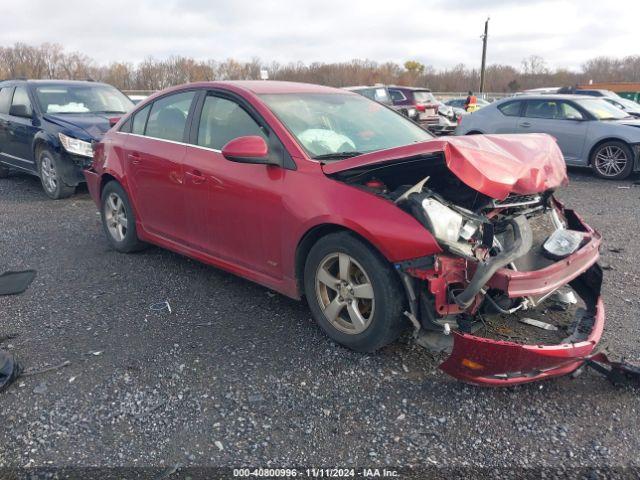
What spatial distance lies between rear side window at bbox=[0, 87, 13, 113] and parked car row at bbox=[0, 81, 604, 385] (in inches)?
222

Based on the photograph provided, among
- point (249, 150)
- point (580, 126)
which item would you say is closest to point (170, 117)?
point (249, 150)

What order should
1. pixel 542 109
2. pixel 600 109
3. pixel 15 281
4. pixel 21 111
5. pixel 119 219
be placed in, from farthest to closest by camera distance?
1. pixel 542 109
2. pixel 600 109
3. pixel 21 111
4. pixel 119 219
5. pixel 15 281

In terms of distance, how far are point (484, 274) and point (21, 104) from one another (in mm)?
8203

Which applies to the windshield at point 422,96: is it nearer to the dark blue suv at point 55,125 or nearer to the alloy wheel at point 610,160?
the alloy wheel at point 610,160

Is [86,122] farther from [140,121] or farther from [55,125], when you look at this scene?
[140,121]

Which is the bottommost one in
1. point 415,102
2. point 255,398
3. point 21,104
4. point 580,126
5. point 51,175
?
A: point 255,398

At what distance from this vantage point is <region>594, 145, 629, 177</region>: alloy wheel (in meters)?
9.23

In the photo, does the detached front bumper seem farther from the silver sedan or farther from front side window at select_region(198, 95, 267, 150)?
the silver sedan

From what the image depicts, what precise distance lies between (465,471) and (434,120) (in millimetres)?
14049

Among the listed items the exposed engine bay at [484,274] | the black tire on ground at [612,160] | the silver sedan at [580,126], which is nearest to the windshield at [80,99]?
the exposed engine bay at [484,274]

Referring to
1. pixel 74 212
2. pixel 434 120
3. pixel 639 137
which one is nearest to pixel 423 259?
pixel 74 212

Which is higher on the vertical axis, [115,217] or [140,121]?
[140,121]

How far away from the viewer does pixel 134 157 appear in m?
4.73

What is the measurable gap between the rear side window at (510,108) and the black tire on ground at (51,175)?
8.36 m
